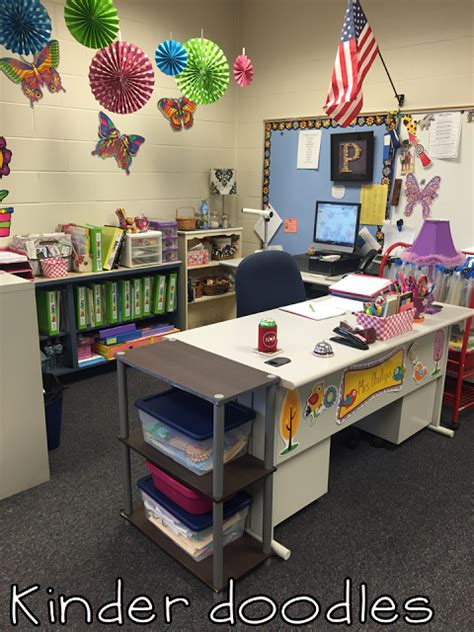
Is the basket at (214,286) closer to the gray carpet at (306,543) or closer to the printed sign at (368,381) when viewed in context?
the gray carpet at (306,543)

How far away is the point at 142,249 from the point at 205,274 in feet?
3.17

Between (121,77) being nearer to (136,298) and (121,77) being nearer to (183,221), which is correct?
(183,221)

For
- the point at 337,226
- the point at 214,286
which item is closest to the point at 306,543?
the point at 337,226

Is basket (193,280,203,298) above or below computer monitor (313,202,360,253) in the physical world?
below

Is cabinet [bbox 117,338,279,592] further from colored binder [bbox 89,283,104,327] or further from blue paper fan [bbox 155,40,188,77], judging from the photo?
blue paper fan [bbox 155,40,188,77]

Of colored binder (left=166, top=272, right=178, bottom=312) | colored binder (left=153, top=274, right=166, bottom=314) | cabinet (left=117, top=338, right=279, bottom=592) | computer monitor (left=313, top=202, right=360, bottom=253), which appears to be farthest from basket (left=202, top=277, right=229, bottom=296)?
cabinet (left=117, top=338, right=279, bottom=592)

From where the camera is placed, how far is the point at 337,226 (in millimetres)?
3938

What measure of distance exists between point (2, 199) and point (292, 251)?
2.29m

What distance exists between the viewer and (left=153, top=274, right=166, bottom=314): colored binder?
4.08 metres

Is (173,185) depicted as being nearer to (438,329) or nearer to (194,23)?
(194,23)

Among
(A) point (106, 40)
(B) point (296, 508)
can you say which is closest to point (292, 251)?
(A) point (106, 40)

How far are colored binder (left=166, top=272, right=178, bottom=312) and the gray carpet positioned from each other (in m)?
1.54

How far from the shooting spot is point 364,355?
2172 mm

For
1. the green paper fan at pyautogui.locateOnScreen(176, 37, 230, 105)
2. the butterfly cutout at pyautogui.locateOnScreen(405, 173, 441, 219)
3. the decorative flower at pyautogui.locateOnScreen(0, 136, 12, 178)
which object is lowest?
the butterfly cutout at pyautogui.locateOnScreen(405, 173, 441, 219)
